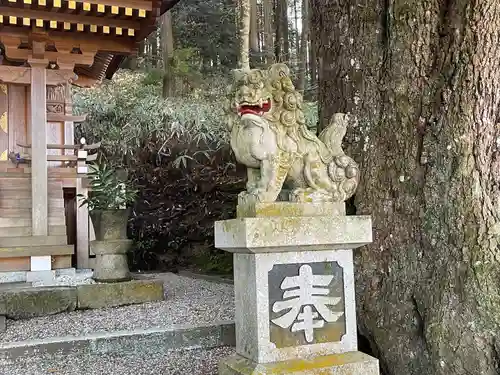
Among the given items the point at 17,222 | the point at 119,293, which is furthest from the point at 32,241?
the point at 119,293

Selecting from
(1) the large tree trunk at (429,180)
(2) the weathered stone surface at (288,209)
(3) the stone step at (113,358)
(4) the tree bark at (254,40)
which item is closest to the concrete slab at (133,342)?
(3) the stone step at (113,358)

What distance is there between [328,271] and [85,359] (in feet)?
7.56

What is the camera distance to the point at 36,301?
17.1 ft

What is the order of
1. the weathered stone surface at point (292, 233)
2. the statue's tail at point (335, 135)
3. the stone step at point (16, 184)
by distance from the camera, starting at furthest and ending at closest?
the stone step at point (16, 184) → the statue's tail at point (335, 135) → the weathered stone surface at point (292, 233)

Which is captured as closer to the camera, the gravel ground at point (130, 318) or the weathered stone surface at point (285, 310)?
the weathered stone surface at point (285, 310)

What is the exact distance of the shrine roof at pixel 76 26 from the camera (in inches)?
244

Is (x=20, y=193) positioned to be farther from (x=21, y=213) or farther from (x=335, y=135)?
(x=335, y=135)

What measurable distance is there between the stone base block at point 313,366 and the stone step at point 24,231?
4556 mm

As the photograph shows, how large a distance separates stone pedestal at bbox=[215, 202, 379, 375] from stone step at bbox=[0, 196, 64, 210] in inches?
192

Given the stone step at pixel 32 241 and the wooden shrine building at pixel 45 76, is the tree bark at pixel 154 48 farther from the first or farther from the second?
the stone step at pixel 32 241

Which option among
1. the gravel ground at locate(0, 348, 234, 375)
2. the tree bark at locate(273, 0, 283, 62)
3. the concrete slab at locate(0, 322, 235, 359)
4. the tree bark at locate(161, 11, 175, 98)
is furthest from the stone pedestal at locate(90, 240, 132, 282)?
the tree bark at locate(273, 0, 283, 62)

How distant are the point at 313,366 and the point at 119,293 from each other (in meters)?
3.50

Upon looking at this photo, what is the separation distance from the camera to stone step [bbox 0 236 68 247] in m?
6.30

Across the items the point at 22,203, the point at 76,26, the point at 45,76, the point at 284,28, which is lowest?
the point at 22,203
